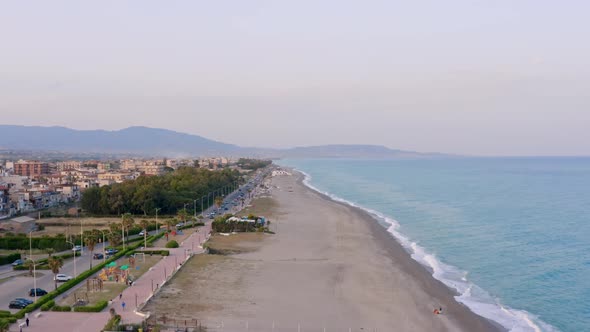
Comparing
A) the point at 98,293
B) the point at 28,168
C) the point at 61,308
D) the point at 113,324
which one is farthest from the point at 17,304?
the point at 28,168

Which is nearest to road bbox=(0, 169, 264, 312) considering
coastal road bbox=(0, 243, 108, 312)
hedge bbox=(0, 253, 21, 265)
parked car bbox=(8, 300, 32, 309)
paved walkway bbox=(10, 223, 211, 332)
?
coastal road bbox=(0, 243, 108, 312)

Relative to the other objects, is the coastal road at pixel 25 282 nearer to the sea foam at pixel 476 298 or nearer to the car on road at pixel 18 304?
the car on road at pixel 18 304

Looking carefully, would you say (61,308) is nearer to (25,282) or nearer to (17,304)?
(17,304)

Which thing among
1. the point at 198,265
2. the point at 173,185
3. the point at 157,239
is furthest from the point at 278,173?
the point at 198,265

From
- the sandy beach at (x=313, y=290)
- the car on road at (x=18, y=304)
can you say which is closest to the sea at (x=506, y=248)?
the sandy beach at (x=313, y=290)

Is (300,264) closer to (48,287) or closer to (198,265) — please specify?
(198,265)

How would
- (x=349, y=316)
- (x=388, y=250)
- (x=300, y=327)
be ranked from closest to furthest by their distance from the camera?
1. (x=300, y=327)
2. (x=349, y=316)
3. (x=388, y=250)

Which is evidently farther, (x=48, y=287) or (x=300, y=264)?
(x=300, y=264)
